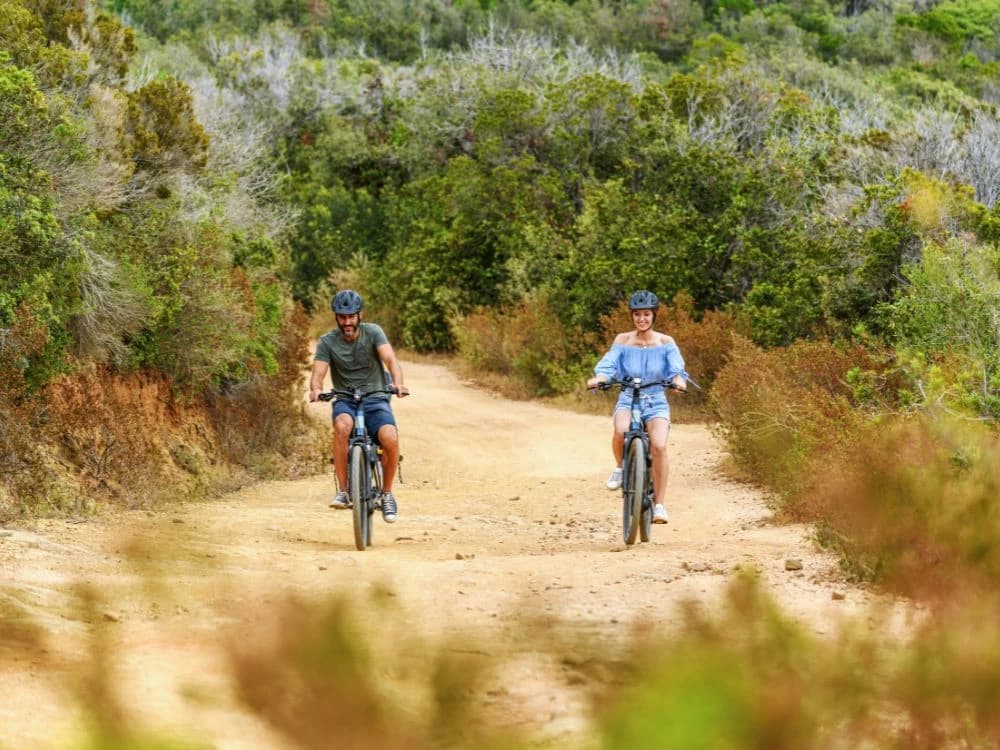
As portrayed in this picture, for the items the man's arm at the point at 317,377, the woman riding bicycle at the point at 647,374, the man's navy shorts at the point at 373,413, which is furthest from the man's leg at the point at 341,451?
the woman riding bicycle at the point at 647,374

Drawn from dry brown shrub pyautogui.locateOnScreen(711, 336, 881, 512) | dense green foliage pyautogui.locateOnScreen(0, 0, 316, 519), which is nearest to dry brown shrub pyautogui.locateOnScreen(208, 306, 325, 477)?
dense green foliage pyautogui.locateOnScreen(0, 0, 316, 519)

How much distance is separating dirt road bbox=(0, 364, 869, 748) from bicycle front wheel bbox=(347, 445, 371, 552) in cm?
17

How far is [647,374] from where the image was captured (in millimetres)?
10805

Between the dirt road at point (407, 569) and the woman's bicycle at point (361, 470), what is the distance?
9.0 inches

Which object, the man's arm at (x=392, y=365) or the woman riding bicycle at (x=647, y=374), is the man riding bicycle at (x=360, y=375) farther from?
the woman riding bicycle at (x=647, y=374)

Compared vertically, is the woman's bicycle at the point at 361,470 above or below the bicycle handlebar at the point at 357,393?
below

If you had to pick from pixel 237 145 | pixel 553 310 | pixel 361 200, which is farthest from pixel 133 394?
pixel 361 200

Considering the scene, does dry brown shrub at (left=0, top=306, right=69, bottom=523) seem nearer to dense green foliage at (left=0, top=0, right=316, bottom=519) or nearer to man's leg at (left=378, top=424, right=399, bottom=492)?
dense green foliage at (left=0, top=0, right=316, bottom=519)

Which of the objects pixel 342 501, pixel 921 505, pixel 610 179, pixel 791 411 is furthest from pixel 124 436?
pixel 610 179

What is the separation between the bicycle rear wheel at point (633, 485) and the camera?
409 inches

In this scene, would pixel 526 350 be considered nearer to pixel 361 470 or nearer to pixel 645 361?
pixel 645 361

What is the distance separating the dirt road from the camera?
3.31 meters

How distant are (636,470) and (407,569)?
84.6 inches

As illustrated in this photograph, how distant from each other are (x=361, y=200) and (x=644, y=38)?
2727 centimetres
